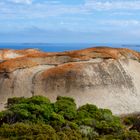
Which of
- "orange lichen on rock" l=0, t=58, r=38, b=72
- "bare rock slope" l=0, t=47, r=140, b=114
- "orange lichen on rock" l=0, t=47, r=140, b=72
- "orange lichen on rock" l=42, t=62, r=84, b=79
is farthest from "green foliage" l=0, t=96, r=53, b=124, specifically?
"orange lichen on rock" l=0, t=47, r=140, b=72

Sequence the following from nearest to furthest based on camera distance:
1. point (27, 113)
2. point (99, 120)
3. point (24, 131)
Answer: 1. point (24, 131)
2. point (27, 113)
3. point (99, 120)

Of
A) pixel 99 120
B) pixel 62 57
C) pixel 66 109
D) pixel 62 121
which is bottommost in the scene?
pixel 62 121

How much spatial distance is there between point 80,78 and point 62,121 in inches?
588

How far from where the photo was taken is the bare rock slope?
46.3m

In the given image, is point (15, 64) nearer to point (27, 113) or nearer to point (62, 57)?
point (62, 57)

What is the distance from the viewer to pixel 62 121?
106 ft

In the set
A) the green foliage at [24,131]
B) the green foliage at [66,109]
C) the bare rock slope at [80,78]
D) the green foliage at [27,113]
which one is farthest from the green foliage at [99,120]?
the bare rock slope at [80,78]

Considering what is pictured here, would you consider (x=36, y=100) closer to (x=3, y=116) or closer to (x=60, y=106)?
(x=60, y=106)

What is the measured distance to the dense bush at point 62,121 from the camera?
81.4 feet

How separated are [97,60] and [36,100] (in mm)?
13849

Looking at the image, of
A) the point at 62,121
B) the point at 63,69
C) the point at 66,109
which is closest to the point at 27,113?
the point at 62,121

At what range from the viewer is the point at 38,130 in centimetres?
2389

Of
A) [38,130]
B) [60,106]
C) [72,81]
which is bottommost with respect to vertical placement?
[38,130]

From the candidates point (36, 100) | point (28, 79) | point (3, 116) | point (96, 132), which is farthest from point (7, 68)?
point (96, 132)
